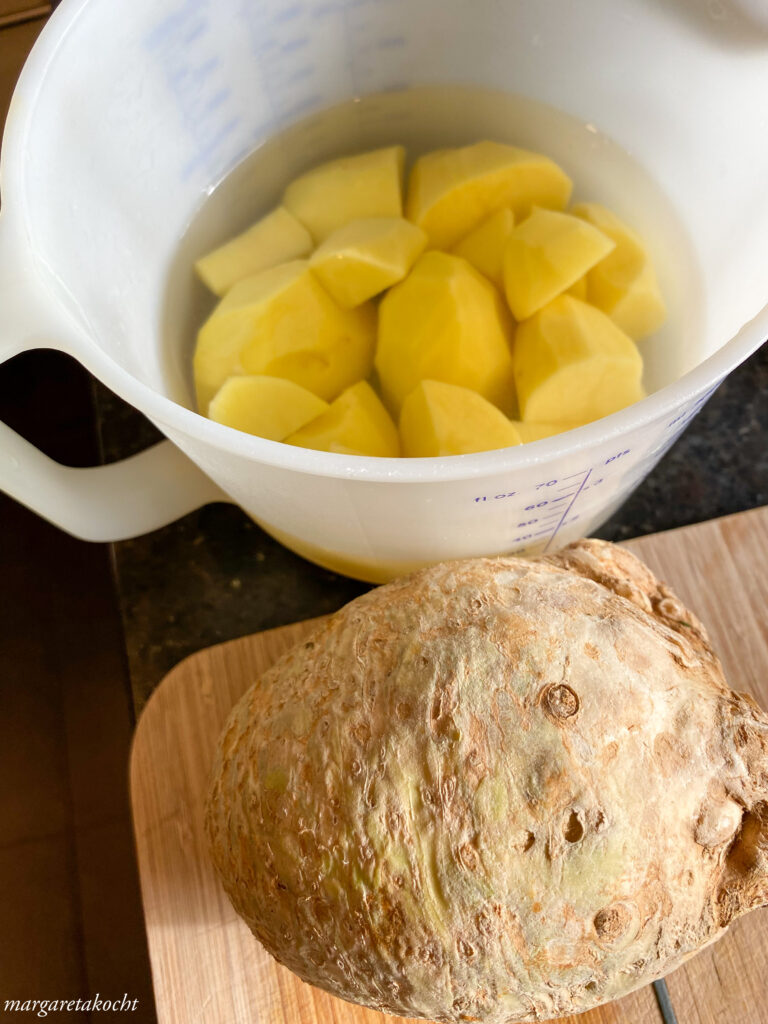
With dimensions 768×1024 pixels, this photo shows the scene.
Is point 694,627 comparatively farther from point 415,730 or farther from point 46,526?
point 46,526

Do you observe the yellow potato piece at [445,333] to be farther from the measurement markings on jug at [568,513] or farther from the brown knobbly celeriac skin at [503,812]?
the brown knobbly celeriac skin at [503,812]

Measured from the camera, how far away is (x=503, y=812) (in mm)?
445

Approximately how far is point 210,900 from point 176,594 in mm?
295

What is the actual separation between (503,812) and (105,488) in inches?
16.6

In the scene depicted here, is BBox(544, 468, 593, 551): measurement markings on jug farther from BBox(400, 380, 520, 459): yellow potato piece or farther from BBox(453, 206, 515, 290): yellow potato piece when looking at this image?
BBox(453, 206, 515, 290): yellow potato piece

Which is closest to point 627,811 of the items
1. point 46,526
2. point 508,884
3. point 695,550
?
point 508,884

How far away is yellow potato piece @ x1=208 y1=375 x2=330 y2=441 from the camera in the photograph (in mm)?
682

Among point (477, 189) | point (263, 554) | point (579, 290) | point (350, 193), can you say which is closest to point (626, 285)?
point (579, 290)

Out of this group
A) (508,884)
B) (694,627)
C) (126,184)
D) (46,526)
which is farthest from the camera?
(46,526)

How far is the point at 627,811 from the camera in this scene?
1.47 feet

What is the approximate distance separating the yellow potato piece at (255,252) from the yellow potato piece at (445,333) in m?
0.12

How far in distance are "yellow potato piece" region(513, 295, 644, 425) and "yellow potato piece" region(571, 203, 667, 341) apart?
55 millimetres

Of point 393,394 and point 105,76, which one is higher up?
point 105,76

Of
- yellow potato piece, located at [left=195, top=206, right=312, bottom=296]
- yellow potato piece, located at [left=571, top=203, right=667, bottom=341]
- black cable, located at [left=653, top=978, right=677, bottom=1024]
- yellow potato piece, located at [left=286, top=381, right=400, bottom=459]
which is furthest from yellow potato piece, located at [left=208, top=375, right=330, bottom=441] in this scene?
black cable, located at [left=653, top=978, right=677, bottom=1024]
